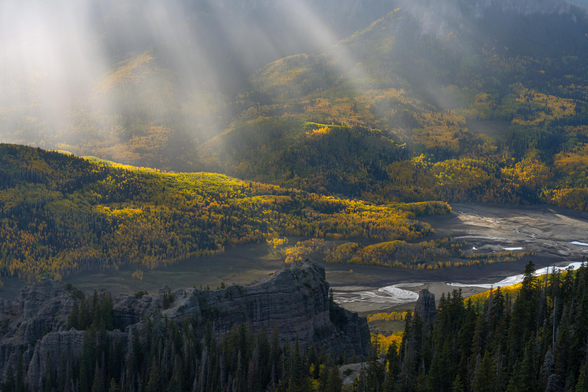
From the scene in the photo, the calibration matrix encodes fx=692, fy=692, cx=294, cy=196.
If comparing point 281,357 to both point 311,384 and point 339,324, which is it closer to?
point 311,384

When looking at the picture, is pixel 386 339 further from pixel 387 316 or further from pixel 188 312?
pixel 188 312

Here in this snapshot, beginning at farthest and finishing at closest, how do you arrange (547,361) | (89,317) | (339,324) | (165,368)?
(339,324), (89,317), (165,368), (547,361)

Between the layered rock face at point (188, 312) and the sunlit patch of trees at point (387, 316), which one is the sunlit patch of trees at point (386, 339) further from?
the sunlit patch of trees at point (387, 316)

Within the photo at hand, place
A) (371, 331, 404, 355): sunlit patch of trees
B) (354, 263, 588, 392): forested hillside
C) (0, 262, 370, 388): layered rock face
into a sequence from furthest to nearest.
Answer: (371, 331, 404, 355): sunlit patch of trees < (0, 262, 370, 388): layered rock face < (354, 263, 588, 392): forested hillside

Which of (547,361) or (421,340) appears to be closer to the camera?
(547,361)

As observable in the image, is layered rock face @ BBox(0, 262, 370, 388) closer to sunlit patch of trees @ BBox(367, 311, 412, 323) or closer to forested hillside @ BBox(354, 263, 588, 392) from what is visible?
forested hillside @ BBox(354, 263, 588, 392)

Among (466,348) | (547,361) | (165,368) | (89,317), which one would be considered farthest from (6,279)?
(547,361)

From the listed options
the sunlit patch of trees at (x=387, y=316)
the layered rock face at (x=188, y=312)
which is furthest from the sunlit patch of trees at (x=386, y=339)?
the sunlit patch of trees at (x=387, y=316)

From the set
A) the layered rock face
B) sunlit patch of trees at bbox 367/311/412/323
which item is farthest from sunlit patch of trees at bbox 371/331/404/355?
sunlit patch of trees at bbox 367/311/412/323

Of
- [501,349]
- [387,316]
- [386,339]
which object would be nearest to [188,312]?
[501,349]
